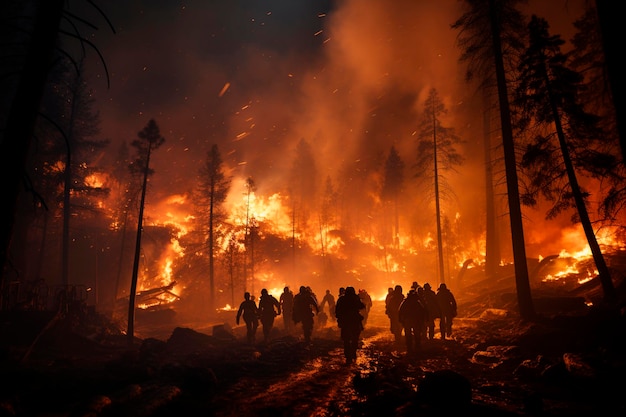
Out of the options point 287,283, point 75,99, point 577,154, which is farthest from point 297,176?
point 577,154

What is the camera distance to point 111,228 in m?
43.7

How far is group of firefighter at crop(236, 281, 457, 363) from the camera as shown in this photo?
435 inches

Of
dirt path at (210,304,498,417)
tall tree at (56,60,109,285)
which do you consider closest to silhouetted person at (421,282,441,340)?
dirt path at (210,304,498,417)

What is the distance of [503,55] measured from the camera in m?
15.6

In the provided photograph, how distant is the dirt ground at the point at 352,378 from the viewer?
597 centimetres

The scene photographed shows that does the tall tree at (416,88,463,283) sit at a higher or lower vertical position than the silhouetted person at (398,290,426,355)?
higher

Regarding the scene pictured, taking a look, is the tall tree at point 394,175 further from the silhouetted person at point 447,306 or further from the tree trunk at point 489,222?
the silhouetted person at point 447,306

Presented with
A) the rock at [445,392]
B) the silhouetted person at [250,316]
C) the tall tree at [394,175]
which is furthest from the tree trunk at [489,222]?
the tall tree at [394,175]

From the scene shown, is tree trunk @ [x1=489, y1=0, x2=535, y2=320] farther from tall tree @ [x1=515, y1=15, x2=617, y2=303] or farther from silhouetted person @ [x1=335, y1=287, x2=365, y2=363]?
silhouetted person @ [x1=335, y1=287, x2=365, y2=363]

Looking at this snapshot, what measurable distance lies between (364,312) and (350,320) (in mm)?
8316

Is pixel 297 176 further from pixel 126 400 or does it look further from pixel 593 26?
pixel 126 400

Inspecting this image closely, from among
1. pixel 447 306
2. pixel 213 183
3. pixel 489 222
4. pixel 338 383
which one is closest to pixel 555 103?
pixel 447 306

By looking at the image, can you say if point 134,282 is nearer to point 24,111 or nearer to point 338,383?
point 338,383

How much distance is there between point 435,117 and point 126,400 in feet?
94.7
